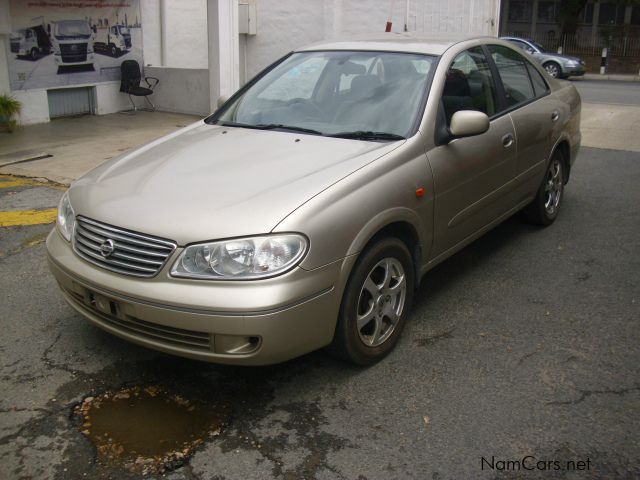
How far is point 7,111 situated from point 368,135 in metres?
8.50

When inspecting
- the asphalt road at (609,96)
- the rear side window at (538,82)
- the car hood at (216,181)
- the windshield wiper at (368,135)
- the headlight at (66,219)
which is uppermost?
the rear side window at (538,82)

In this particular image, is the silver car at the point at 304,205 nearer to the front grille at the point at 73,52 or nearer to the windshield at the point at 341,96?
the windshield at the point at 341,96

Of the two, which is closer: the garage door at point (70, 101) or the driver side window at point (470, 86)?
the driver side window at point (470, 86)

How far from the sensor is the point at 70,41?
39.5 ft

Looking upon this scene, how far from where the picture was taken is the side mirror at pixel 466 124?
4102 mm

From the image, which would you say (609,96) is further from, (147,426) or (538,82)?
(147,426)

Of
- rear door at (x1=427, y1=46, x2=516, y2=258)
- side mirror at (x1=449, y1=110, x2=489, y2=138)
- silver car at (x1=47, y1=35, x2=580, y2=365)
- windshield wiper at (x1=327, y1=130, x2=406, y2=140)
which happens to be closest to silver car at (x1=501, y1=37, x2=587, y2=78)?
silver car at (x1=47, y1=35, x2=580, y2=365)

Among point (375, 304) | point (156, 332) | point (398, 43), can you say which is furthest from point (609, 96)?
point (156, 332)

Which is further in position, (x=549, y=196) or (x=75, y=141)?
(x=75, y=141)

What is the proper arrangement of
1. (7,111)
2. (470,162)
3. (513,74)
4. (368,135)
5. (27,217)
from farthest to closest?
(7,111) < (27,217) < (513,74) < (470,162) < (368,135)

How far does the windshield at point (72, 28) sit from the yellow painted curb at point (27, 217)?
6.28 metres

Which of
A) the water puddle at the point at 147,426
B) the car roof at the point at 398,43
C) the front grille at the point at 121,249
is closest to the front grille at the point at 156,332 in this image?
the front grille at the point at 121,249

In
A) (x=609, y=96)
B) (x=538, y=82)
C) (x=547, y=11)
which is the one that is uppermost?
(x=547, y=11)

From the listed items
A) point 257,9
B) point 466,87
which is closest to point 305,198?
point 466,87
